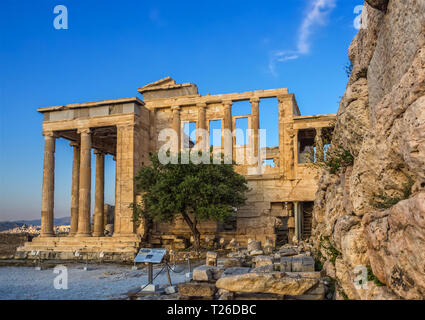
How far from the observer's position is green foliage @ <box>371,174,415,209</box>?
15.8ft

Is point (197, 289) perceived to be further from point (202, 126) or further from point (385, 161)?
point (202, 126)

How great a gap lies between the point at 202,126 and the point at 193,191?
814cm

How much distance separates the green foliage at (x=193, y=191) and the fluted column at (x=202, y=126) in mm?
5615

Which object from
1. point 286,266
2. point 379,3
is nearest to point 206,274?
point 286,266

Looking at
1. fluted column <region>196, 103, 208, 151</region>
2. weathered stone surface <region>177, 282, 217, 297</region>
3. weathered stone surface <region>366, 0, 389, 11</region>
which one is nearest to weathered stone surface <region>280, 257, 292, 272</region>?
weathered stone surface <region>177, 282, 217, 297</region>

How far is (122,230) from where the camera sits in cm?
2392

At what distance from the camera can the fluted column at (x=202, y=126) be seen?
2747 centimetres

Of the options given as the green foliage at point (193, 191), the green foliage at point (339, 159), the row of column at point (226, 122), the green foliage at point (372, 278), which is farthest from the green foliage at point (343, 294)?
the row of column at point (226, 122)

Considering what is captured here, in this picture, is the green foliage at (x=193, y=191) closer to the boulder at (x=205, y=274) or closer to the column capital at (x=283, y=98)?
the column capital at (x=283, y=98)

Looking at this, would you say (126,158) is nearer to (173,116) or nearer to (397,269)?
(173,116)

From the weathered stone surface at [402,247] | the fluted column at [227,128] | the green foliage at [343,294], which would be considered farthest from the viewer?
the fluted column at [227,128]

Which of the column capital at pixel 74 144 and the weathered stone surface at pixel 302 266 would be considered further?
the column capital at pixel 74 144

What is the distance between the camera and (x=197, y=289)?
8.16 meters
